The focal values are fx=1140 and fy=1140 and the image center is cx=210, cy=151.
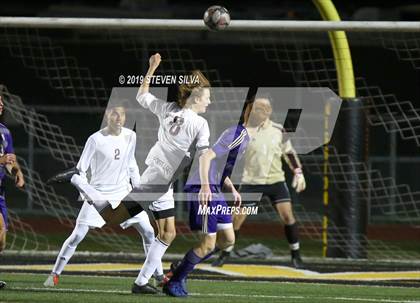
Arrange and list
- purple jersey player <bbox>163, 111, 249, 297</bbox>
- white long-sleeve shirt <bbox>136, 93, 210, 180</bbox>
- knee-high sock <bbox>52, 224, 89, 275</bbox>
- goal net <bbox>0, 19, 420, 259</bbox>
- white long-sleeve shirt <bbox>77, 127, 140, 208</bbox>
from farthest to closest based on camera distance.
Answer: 1. goal net <bbox>0, 19, 420, 259</bbox>
2. white long-sleeve shirt <bbox>77, 127, 140, 208</bbox>
3. knee-high sock <bbox>52, 224, 89, 275</bbox>
4. white long-sleeve shirt <bbox>136, 93, 210, 180</bbox>
5. purple jersey player <bbox>163, 111, 249, 297</bbox>

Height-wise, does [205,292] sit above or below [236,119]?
below

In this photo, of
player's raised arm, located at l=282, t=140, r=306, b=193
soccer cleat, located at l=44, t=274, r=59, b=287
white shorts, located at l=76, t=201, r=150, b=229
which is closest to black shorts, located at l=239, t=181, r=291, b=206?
player's raised arm, located at l=282, t=140, r=306, b=193

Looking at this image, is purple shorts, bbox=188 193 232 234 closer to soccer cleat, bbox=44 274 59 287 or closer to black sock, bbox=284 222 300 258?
soccer cleat, bbox=44 274 59 287

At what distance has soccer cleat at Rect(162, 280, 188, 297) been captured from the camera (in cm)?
1067

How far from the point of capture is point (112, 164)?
11.7 meters

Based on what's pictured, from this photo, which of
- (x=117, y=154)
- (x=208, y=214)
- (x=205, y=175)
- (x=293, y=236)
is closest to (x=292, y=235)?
(x=293, y=236)

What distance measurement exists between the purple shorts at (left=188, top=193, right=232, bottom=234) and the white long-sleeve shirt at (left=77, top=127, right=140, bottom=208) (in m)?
1.31

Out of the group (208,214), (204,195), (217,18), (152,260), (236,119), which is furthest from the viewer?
(236,119)

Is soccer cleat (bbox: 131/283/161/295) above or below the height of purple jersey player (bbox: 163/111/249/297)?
below

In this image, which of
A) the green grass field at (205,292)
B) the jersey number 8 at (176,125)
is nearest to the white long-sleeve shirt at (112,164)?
the jersey number 8 at (176,125)

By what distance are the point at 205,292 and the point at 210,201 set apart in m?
1.21

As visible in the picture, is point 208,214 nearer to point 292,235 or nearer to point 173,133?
point 173,133

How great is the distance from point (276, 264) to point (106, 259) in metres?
2.26

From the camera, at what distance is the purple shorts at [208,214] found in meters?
10.5
